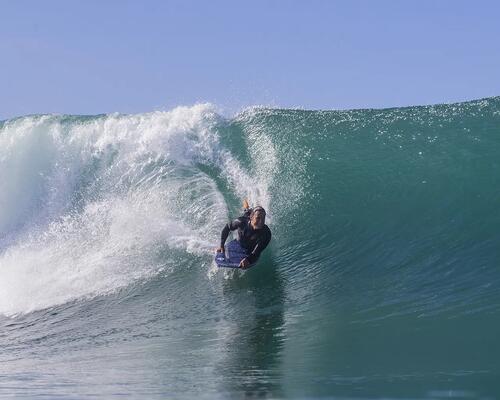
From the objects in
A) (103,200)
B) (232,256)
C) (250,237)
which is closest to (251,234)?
(250,237)

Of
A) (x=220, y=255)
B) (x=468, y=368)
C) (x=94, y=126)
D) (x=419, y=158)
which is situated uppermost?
(x=94, y=126)

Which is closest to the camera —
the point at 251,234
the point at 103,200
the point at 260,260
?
the point at 251,234

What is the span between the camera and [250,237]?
11.2m

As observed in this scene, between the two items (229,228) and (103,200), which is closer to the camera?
(229,228)

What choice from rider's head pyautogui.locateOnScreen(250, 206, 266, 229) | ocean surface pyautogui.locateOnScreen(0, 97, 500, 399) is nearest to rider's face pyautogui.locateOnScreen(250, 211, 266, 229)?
rider's head pyautogui.locateOnScreen(250, 206, 266, 229)

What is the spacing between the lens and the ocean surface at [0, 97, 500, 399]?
6.11m

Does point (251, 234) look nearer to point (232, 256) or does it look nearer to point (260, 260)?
point (232, 256)

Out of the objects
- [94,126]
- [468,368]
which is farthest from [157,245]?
[468,368]

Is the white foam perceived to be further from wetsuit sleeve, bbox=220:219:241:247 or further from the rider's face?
the rider's face

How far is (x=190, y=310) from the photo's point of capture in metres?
9.93

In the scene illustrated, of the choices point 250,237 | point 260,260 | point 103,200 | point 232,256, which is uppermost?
point 103,200

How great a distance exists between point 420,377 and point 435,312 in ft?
8.13

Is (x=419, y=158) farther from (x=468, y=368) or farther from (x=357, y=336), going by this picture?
(x=468, y=368)

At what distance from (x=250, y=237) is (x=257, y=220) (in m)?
0.34
